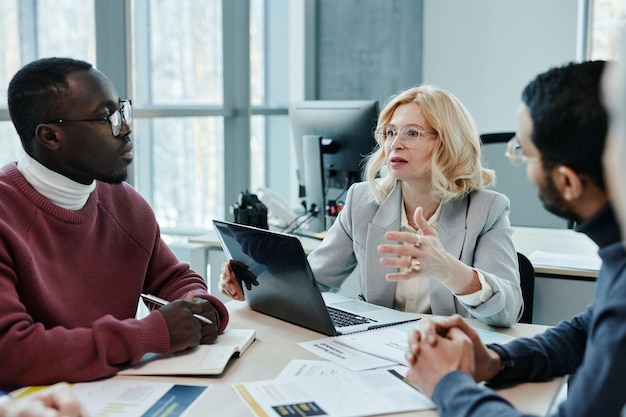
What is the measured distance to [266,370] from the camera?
1424mm

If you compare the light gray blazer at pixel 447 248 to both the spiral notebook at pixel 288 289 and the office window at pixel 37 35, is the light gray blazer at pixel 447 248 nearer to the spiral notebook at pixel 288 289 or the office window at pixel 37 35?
the spiral notebook at pixel 288 289

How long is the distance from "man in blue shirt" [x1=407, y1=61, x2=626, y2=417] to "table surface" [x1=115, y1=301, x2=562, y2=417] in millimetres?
70

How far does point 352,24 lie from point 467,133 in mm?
2909

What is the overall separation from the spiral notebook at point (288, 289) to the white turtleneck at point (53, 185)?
362 mm

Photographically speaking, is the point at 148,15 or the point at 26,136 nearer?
the point at 26,136

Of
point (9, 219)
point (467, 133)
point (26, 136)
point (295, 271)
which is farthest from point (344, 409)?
A: point (467, 133)

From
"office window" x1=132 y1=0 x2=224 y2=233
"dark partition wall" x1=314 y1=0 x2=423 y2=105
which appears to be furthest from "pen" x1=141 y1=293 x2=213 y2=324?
"dark partition wall" x1=314 y1=0 x2=423 y2=105

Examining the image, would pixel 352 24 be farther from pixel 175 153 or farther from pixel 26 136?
pixel 26 136

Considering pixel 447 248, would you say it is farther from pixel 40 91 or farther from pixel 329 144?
pixel 329 144

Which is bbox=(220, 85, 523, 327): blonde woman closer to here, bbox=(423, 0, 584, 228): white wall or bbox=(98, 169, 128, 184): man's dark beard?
bbox=(98, 169, 128, 184): man's dark beard

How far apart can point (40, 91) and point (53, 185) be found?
0.67ft

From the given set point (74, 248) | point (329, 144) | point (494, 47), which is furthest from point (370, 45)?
point (74, 248)

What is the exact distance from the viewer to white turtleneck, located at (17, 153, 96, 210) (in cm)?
151

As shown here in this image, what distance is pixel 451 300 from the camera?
1.91 meters
